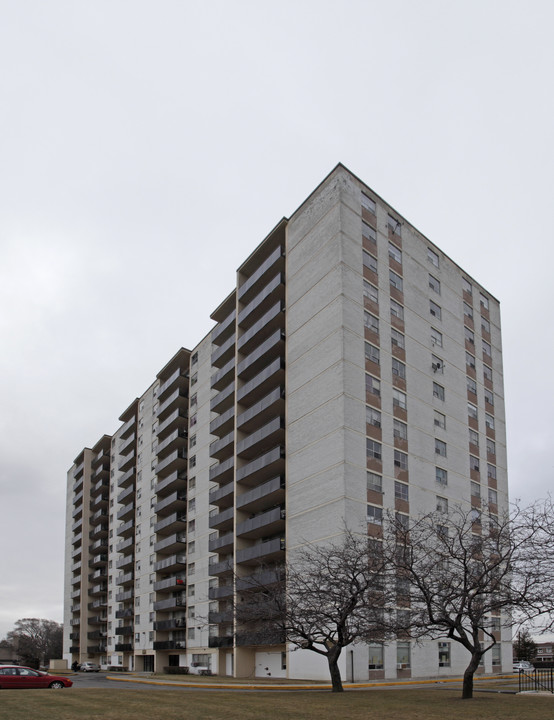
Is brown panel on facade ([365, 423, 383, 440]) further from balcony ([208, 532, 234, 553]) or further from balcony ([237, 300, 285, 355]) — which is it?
balcony ([208, 532, 234, 553])

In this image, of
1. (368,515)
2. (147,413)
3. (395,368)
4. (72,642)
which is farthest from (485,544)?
(72,642)

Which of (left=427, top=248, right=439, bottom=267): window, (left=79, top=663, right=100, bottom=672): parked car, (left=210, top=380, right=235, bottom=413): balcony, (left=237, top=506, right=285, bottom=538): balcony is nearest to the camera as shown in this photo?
(left=237, top=506, right=285, bottom=538): balcony

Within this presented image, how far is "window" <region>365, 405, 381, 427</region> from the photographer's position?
168ft

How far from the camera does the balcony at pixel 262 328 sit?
196 feet

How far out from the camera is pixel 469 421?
6341cm

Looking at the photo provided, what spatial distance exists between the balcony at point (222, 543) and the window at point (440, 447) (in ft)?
64.5

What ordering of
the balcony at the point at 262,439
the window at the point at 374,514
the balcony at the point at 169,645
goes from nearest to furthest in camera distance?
the window at the point at 374,514, the balcony at the point at 262,439, the balcony at the point at 169,645

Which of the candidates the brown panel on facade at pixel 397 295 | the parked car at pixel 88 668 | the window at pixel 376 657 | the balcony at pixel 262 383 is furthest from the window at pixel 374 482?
the parked car at pixel 88 668

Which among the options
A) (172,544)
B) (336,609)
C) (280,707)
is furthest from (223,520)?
(280,707)

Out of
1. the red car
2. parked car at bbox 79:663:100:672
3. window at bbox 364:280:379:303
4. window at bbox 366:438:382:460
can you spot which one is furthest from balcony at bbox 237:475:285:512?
parked car at bbox 79:663:100:672

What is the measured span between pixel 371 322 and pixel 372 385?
5333 mm

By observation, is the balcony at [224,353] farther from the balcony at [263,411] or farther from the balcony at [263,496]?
the balcony at [263,496]

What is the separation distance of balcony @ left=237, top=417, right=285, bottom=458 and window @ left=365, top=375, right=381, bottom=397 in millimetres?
7877

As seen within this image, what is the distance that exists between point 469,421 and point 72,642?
82.6 meters
